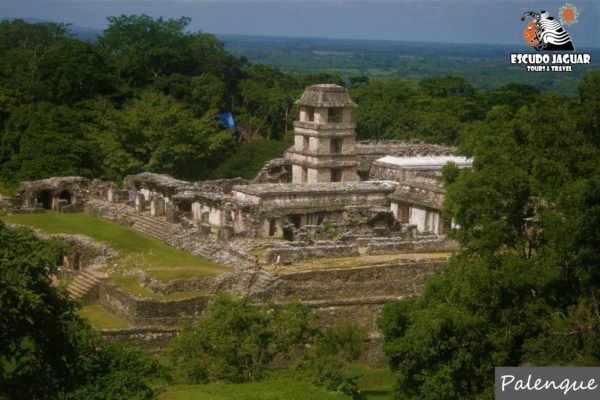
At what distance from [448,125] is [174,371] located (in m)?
48.2

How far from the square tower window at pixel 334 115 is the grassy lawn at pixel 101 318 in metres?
19.2

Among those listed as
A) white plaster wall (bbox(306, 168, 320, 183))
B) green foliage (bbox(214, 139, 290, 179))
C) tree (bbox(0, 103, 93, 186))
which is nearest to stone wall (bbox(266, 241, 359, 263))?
white plaster wall (bbox(306, 168, 320, 183))

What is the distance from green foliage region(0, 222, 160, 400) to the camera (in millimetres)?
20172

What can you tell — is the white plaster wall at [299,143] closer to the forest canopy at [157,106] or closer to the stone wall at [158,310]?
the forest canopy at [157,106]

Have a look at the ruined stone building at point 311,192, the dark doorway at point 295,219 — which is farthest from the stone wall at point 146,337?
the dark doorway at point 295,219

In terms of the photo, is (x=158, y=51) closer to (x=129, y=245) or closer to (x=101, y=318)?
(x=129, y=245)

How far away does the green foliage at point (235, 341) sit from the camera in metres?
26.5

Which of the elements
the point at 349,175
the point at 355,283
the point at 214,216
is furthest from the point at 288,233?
the point at 349,175

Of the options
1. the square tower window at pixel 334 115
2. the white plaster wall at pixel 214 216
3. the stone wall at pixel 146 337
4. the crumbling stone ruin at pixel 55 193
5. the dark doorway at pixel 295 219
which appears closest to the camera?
the stone wall at pixel 146 337

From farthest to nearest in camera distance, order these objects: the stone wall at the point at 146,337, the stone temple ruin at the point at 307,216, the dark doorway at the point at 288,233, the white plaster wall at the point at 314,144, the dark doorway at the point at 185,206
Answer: the white plaster wall at the point at 314,144 → the dark doorway at the point at 185,206 → the dark doorway at the point at 288,233 → the stone temple ruin at the point at 307,216 → the stone wall at the point at 146,337

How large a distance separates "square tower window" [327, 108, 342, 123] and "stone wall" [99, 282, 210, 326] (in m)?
19.1

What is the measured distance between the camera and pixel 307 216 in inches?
1693

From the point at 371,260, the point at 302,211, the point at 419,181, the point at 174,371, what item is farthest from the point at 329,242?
the point at 174,371

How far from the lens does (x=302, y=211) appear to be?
140 ft
